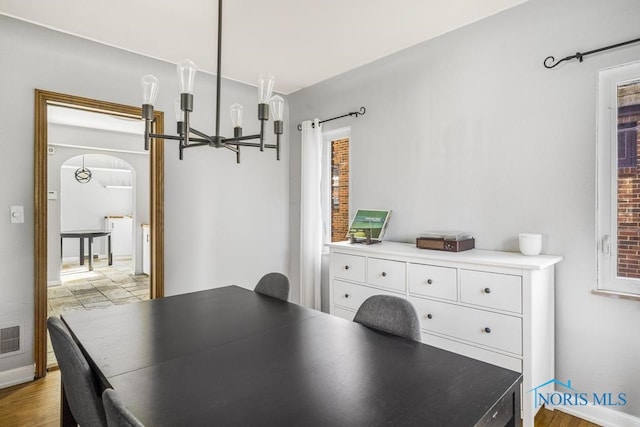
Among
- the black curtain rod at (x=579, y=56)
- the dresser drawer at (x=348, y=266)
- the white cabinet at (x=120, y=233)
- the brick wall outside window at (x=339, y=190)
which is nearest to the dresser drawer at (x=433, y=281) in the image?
the dresser drawer at (x=348, y=266)

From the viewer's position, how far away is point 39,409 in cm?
227

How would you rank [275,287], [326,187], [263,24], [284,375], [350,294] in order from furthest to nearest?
[326,187]
[350,294]
[263,24]
[275,287]
[284,375]

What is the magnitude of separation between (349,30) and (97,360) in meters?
2.55

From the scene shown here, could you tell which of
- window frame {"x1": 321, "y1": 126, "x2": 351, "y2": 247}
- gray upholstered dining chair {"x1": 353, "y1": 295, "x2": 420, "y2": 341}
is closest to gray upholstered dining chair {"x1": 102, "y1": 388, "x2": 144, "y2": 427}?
gray upholstered dining chair {"x1": 353, "y1": 295, "x2": 420, "y2": 341}

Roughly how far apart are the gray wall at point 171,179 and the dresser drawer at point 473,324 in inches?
82.1

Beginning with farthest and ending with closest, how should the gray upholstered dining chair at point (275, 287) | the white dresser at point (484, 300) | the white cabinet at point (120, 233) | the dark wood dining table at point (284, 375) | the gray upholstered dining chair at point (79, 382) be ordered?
1. the white cabinet at point (120, 233)
2. the gray upholstered dining chair at point (275, 287)
3. the white dresser at point (484, 300)
4. the gray upholstered dining chair at point (79, 382)
5. the dark wood dining table at point (284, 375)

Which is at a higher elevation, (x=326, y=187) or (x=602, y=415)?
(x=326, y=187)

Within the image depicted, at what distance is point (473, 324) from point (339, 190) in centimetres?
200

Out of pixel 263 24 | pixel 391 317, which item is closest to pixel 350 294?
pixel 391 317

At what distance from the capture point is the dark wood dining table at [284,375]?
0.93 metres

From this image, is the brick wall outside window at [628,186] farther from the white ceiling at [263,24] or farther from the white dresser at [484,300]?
the white ceiling at [263,24]

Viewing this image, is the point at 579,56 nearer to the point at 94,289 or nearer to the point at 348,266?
the point at 348,266

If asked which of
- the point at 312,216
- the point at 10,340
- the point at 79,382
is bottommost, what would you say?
the point at 10,340

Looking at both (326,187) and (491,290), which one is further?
(326,187)
